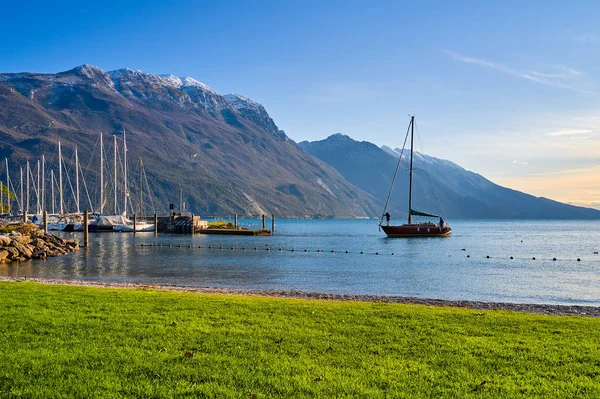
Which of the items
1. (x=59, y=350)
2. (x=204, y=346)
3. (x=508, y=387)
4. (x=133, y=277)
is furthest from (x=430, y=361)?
(x=133, y=277)

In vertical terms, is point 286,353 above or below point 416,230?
above

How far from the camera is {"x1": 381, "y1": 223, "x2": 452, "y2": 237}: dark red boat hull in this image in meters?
104

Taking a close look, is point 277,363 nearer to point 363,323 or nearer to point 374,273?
point 363,323

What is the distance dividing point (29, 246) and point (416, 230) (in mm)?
73942

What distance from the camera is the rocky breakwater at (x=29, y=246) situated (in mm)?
47178

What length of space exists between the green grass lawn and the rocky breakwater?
36.1m

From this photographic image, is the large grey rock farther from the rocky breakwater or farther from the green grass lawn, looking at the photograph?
the green grass lawn

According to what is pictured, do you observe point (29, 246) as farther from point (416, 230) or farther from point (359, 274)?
point (416, 230)

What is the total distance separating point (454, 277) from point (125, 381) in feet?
119

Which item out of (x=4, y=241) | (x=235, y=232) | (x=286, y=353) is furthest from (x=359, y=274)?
(x=235, y=232)

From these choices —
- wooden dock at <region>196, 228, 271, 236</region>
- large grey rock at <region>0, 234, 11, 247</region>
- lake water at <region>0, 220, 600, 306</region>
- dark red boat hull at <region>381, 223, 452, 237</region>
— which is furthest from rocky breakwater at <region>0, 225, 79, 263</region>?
dark red boat hull at <region>381, 223, 452, 237</region>

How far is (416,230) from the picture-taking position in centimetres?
10469

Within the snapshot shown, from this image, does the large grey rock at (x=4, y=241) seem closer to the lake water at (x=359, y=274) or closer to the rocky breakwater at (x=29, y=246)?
the rocky breakwater at (x=29, y=246)

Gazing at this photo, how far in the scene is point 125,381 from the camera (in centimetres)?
845
